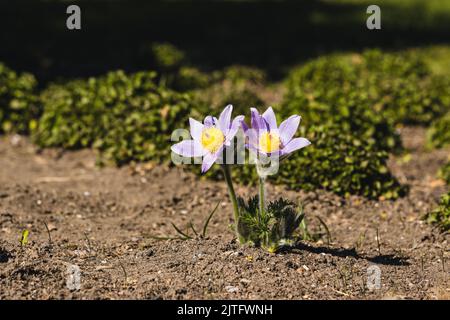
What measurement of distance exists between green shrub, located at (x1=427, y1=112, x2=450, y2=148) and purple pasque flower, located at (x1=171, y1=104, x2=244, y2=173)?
3275mm

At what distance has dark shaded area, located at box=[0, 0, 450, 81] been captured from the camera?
7711 millimetres

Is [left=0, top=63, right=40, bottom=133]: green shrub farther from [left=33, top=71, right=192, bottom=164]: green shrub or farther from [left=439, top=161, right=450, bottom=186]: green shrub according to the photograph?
[left=439, top=161, right=450, bottom=186]: green shrub

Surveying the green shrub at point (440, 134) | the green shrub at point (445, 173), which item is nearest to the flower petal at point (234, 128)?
the green shrub at point (445, 173)

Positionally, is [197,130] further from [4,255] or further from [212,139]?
[4,255]

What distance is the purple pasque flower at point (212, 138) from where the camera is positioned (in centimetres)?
354

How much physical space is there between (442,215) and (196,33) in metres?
5.29

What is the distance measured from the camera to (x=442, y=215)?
15.3 ft

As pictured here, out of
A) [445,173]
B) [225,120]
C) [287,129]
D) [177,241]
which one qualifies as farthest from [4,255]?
[445,173]

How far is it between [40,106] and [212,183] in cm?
207

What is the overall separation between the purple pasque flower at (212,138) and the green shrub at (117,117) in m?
1.96

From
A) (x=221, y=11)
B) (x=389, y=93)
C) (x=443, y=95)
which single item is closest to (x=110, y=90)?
(x=389, y=93)

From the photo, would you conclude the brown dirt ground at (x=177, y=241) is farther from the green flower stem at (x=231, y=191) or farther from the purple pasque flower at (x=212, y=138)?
the purple pasque flower at (x=212, y=138)

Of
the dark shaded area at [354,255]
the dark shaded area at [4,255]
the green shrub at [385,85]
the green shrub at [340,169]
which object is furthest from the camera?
the green shrub at [385,85]

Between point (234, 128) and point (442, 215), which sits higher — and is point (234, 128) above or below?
above
